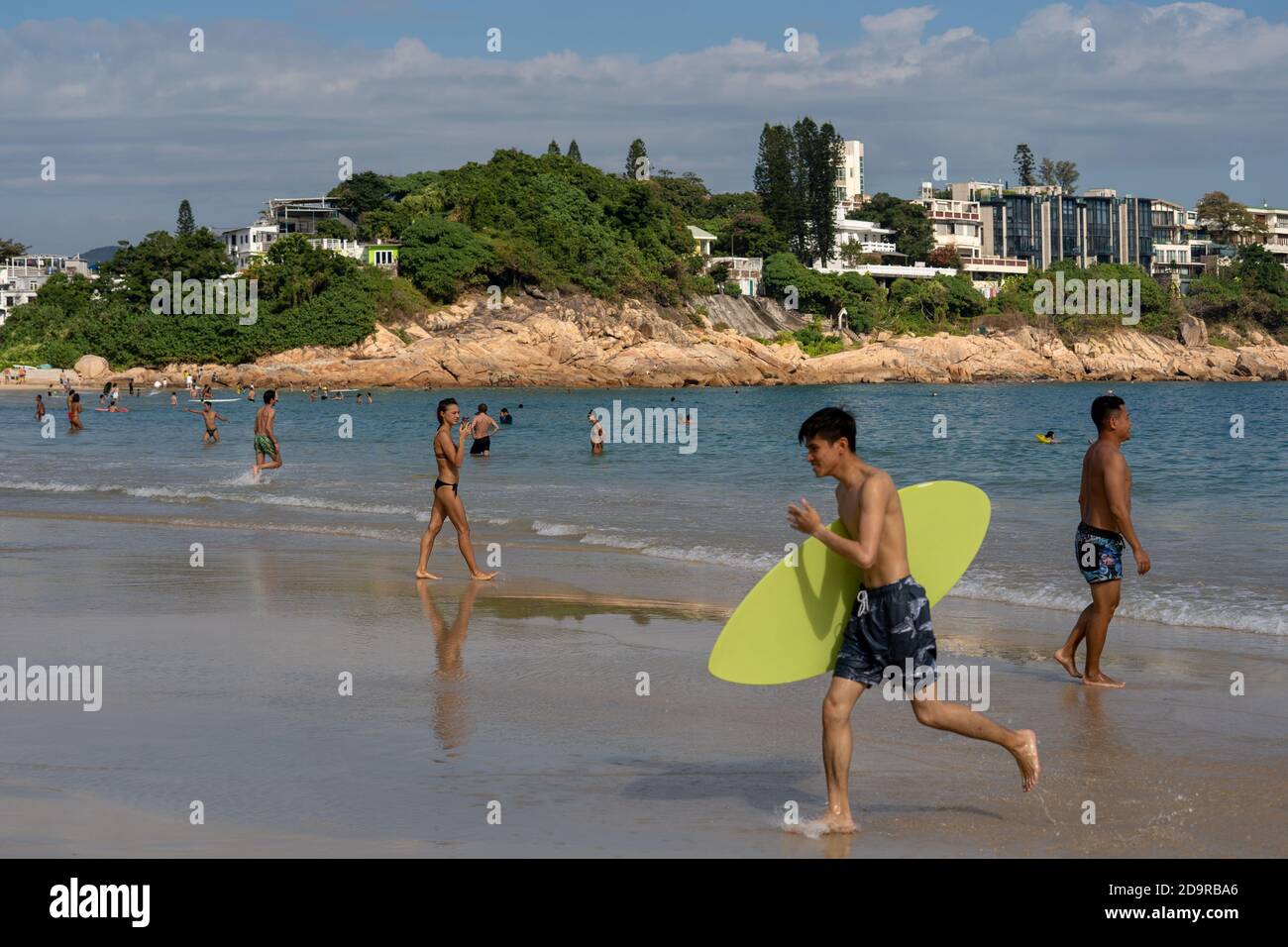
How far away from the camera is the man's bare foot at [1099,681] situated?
25.2ft

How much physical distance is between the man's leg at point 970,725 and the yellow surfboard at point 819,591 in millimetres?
385

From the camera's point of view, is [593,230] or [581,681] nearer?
[581,681]

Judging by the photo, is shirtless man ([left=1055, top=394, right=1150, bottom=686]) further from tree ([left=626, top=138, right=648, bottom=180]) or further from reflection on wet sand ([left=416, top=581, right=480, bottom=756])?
tree ([left=626, top=138, right=648, bottom=180])

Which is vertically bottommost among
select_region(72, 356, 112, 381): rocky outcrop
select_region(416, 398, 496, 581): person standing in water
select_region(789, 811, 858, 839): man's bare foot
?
select_region(789, 811, 858, 839): man's bare foot

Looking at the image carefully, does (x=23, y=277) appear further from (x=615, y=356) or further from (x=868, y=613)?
(x=868, y=613)

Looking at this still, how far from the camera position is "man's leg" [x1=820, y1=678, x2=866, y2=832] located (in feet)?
16.7

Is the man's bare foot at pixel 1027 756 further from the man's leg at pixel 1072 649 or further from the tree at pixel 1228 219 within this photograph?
the tree at pixel 1228 219

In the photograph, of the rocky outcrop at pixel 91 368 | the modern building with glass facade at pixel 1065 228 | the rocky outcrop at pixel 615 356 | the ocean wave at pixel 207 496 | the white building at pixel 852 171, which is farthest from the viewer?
the white building at pixel 852 171

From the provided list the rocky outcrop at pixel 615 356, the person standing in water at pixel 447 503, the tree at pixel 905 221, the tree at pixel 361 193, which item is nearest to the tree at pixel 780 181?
the rocky outcrop at pixel 615 356

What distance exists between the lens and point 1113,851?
16.0 feet

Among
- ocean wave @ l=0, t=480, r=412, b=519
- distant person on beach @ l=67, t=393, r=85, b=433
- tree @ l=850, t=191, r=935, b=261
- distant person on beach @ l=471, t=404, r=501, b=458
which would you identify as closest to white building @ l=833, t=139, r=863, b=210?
tree @ l=850, t=191, r=935, b=261
